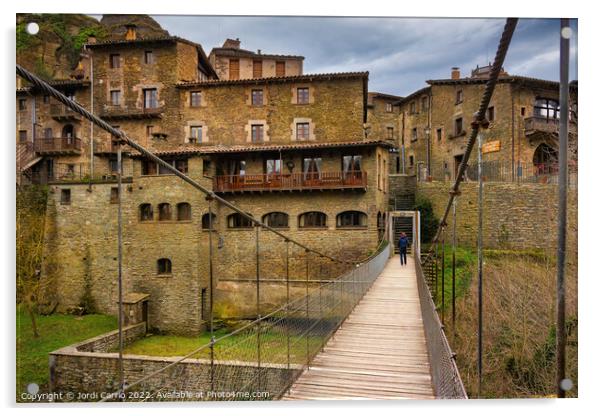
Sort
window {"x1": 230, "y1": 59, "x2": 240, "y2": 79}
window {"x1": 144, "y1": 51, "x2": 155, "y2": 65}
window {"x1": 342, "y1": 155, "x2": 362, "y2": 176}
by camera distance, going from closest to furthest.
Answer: window {"x1": 342, "y1": 155, "x2": 362, "y2": 176} < window {"x1": 144, "y1": 51, "x2": 155, "y2": 65} < window {"x1": 230, "y1": 59, "x2": 240, "y2": 79}

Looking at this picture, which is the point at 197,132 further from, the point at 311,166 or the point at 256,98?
the point at 311,166

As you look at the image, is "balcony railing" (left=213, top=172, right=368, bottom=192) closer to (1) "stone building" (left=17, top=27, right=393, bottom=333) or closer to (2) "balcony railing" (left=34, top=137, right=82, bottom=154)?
(1) "stone building" (left=17, top=27, right=393, bottom=333)

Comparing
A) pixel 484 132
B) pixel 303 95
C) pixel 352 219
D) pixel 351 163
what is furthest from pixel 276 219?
pixel 484 132

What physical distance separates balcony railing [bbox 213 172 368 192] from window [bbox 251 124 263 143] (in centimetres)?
184

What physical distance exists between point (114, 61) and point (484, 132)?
509 inches

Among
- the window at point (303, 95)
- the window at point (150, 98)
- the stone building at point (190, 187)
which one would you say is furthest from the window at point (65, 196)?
the window at point (303, 95)

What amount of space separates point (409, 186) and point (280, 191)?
4.86 metres

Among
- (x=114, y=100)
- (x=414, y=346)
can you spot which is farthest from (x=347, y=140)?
(x=414, y=346)

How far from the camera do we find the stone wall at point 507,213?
10695 mm

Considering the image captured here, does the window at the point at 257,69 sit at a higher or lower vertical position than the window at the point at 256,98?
higher

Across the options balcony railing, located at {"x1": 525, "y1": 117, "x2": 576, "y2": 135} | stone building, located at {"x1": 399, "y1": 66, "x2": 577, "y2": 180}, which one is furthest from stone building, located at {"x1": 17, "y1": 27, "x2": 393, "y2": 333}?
balcony railing, located at {"x1": 525, "y1": 117, "x2": 576, "y2": 135}

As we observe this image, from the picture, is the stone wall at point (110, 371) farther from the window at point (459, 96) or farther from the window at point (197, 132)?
the window at point (459, 96)

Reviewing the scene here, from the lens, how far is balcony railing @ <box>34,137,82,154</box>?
12203 mm

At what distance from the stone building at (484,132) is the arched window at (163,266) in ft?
31.3
